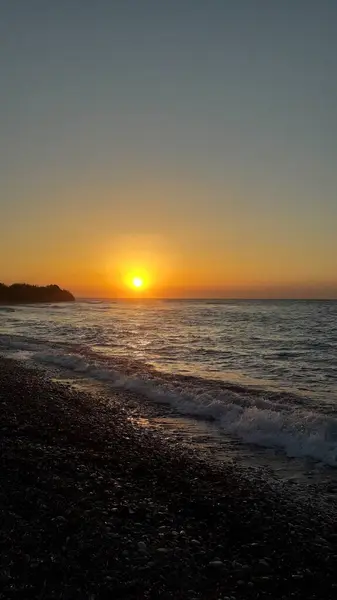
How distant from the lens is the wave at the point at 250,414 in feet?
38.3

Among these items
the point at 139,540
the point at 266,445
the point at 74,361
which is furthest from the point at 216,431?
the point at 74,361

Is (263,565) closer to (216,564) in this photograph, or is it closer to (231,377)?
(216,564)

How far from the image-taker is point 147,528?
265 inches

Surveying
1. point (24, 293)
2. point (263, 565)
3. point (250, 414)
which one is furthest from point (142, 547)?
point (24, 293)

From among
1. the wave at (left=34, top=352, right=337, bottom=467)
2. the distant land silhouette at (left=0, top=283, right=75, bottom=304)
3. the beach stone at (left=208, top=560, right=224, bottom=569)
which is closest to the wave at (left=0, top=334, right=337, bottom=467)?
the wave at (left=34, top=352, right=337, bottom=467)

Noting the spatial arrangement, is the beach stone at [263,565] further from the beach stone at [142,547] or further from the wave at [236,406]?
the wave at [236,406]

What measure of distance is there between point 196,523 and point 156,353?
25033 mm

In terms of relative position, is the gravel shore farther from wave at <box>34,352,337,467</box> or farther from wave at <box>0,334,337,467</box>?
wave at <box>0,334,337,467</box>

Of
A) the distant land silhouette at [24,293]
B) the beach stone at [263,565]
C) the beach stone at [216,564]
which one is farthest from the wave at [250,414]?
the distant land silhouette at [24,293]

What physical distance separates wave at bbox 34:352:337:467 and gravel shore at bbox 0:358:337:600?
2657 mm

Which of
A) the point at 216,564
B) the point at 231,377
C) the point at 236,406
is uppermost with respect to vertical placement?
the point at 216,564

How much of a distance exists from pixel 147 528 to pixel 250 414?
7.68m

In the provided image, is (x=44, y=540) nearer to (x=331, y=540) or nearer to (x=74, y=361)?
(x=331, y=540)

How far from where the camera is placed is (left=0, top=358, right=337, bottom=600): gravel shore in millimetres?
5426
